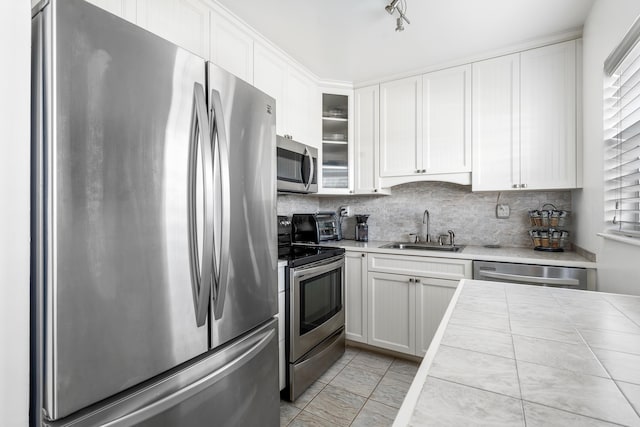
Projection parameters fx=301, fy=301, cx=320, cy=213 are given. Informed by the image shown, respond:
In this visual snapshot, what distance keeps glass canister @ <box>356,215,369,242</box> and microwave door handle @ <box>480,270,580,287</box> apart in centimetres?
118

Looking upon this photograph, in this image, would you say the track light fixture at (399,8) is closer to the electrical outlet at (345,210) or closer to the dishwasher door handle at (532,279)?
the dishwasher door handle at (532,279)

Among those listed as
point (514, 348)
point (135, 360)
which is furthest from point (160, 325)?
point (514, 348)

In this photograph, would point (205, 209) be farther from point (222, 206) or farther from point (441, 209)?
point (441, 209)

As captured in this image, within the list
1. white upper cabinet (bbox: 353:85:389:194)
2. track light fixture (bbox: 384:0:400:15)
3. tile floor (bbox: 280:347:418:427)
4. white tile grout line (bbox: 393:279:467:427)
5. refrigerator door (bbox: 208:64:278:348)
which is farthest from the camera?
white upper cabinet (bbox: 353:85:389:194)

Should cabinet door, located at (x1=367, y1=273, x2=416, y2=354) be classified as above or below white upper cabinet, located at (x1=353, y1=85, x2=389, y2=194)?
below

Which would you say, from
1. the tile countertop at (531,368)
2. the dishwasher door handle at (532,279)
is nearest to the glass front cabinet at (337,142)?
the dishwasher door handle at (532,279)

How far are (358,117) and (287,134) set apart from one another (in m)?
0.89

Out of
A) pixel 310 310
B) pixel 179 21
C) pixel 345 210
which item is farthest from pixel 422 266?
pixel 179 21

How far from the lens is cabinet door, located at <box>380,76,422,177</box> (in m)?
2.69

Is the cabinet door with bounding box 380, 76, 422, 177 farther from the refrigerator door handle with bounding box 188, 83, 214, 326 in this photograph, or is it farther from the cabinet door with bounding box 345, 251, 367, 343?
the refrigerator door handle with bounding box 188, 83, 214, 326

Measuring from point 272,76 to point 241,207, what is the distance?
143cm

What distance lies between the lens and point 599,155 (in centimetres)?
167

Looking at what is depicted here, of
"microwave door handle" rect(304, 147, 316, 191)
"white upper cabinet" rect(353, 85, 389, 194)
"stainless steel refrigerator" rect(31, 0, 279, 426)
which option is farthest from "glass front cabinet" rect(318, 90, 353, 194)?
"stainless steel refrigerator" rect(31, 0, 279, 426)

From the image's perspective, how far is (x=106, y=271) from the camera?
83 centimetres
